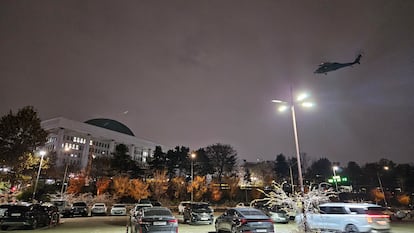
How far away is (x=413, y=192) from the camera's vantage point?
61531mm

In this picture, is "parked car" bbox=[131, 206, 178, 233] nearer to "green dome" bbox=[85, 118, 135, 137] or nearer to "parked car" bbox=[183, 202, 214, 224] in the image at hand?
"parked car" bbox=[183, 202, 214, 224]

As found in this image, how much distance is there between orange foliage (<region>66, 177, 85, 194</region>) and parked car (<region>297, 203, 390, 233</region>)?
44.4 m

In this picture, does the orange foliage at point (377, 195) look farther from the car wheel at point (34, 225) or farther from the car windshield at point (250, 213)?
the car wheel at point (34, 225)

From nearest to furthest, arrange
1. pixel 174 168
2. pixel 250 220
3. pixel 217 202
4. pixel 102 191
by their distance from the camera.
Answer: pixel 250 220 → pixel 102 191 → pixel 217 202 → pixel 174 168

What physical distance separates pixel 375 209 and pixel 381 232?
111 centimetres

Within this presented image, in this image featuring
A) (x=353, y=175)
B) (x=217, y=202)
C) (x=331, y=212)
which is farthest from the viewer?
(x=353, y=175)

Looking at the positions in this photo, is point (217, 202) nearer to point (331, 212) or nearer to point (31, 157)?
point (31, 157)

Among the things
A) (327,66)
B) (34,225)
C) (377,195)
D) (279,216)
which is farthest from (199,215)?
(377,195)

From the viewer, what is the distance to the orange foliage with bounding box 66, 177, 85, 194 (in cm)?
4778

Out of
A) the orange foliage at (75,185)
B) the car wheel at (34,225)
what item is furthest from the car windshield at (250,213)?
the orange foliage at (75,185)

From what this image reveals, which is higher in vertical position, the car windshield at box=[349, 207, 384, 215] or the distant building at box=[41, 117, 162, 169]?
the distant building at box=[41, 117, 162, 169]

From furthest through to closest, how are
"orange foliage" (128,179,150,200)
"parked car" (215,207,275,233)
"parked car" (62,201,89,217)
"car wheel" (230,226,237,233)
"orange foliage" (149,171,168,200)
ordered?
1. "orange foliage" (149,171,168,200)
2. "orange foliage" (128,179,150,200)
3. "parked car" (62,201,89,217)
4. "car wheel" (230,226,237,233)
5. "parked car" (215,207,275,233)

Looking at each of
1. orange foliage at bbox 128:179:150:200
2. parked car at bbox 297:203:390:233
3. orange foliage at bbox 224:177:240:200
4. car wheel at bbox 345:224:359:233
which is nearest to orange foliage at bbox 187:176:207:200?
orange foliage at bbox 224:177:240:200

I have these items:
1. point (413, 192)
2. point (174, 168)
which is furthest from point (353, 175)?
point (174, 168)
